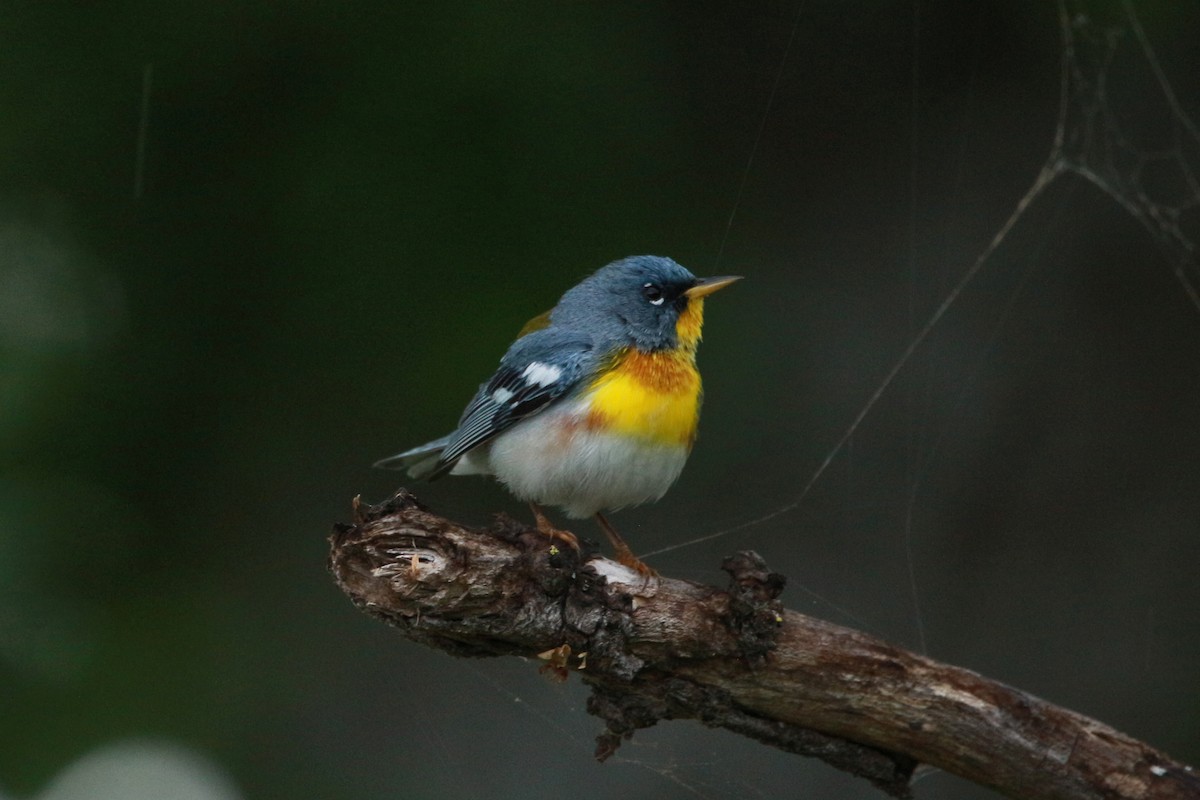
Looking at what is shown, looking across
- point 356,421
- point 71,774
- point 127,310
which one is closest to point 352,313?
point 356,421

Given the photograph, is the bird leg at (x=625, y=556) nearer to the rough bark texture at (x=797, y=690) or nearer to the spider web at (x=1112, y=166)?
the rough bark texture at (x=797, y=690)

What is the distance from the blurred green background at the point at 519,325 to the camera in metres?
3.36

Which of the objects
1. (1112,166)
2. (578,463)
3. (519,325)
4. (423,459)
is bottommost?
(423,459)

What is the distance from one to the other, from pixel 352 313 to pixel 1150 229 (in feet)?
9.26

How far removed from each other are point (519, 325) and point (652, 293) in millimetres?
640

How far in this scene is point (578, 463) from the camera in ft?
8.86

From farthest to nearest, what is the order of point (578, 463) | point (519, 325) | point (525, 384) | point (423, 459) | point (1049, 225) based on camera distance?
point (1049, 225) → point (519, 325) → point (423, 459) → point (525, 384) → point (578, 463)

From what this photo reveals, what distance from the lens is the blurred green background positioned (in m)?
3.36

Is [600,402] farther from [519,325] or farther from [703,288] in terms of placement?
[519,325]

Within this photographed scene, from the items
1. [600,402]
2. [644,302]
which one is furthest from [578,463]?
[644,302]

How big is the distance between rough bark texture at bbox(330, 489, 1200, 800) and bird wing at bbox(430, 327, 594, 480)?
49 centimetres

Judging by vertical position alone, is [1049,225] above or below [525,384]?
above

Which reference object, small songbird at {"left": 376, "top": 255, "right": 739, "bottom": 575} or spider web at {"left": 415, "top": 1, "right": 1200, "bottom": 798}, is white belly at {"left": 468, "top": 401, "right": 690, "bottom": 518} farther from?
spider web at {"left": 415, "top": 1, "right": 1200, "bottom": 798}

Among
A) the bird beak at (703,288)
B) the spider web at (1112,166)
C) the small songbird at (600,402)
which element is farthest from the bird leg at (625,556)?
the spider web at (1112,166)
